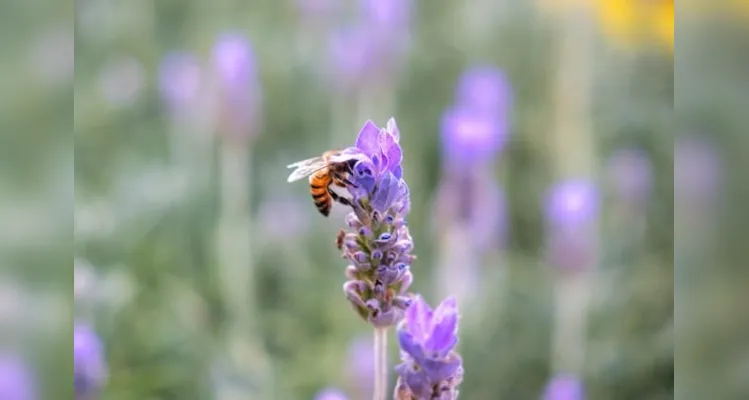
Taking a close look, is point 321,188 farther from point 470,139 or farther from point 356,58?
point 356,58

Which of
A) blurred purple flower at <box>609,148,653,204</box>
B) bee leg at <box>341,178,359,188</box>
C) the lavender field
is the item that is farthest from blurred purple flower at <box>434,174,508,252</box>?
bee leg at <box>341,178,359,188</box>

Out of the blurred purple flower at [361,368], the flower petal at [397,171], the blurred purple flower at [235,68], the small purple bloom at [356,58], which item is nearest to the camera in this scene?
the flower petal at [397,171]

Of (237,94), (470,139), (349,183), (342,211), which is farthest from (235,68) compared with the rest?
(349,183)

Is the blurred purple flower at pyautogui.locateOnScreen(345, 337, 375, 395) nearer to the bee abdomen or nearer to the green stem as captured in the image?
the bee abdomen

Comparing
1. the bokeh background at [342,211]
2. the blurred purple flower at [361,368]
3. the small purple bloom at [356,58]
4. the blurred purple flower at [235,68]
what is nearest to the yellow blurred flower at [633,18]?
the bokeh background at [342,211]

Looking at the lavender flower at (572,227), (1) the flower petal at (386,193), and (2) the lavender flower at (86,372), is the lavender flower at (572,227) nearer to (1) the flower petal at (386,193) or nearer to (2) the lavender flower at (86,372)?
(2) the lavender flower at (86,372)

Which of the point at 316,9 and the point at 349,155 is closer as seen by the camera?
the point at 349,155
